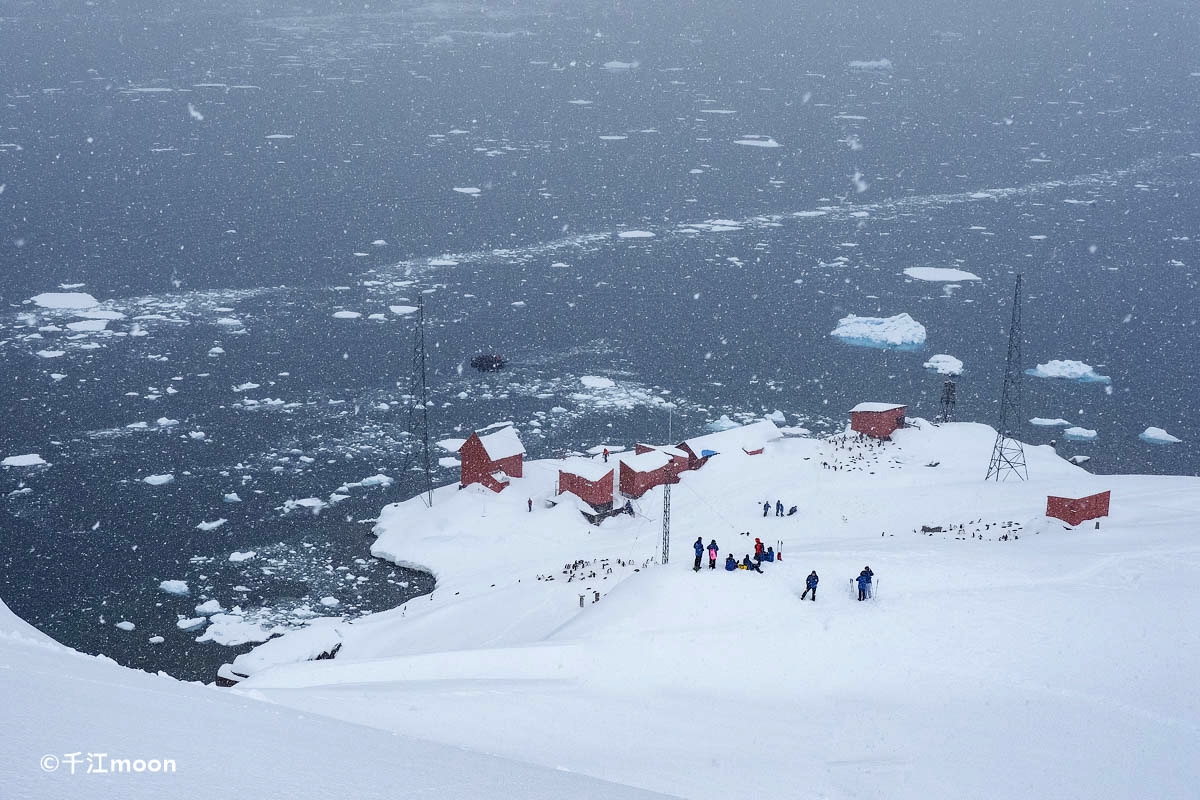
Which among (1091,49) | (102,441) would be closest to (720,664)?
(102,441)

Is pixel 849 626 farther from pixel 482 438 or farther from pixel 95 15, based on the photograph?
pixel 95 15

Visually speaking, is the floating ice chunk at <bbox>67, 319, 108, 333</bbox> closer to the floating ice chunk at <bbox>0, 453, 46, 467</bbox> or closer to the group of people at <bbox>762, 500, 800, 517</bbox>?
the floating ice chunk at <bbox>0, 453, 46, 467</bbox>

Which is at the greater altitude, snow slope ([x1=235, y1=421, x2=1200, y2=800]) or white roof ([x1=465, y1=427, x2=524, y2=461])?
snow slope ([x1=235, y1=421, x2=1200, y2=800])

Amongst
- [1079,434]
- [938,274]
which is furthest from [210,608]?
[938,274]

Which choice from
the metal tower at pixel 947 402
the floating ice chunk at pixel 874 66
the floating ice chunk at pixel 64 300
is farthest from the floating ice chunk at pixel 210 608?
the floating ice chunk at pixel 874 66

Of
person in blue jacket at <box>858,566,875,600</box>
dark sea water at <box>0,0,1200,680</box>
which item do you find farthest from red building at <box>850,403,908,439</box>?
person in blue jacket at <box>858,566,875,600</box>

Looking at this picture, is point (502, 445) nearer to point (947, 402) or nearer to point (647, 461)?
point (647, 461)
